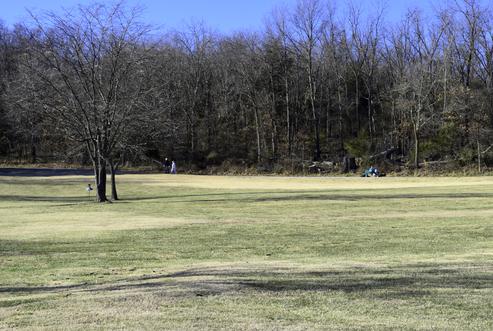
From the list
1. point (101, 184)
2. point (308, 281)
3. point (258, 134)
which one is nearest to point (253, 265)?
point (308, 281)

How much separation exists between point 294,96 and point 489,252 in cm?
6003

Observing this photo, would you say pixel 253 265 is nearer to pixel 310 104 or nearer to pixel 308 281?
pixel 308 281

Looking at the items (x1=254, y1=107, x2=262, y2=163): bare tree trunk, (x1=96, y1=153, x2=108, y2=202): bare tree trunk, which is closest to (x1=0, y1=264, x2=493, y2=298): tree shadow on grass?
(x1=96, y1=153, x2=108, y2=202): bare tree trunk

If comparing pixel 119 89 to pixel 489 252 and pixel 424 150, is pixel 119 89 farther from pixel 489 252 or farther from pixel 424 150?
pixel 424 150

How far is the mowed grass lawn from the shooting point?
7.09 m

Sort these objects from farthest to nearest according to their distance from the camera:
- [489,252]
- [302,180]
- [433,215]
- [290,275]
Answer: [302,180]
[433,215]
[489,252]
[290,275]

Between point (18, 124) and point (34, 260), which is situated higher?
point (18, 124)

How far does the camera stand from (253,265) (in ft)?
38.5

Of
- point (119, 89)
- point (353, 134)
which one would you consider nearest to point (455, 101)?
point (353, 134)

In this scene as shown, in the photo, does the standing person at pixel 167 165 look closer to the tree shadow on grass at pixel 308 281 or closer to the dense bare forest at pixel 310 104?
the dense bare forest at pixel 310 104

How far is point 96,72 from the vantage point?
34562mm

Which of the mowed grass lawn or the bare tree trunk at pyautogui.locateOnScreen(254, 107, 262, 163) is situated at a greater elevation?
the bare tree trunk at pyautogui.locateOnScreen(254, 107, 262, 163)

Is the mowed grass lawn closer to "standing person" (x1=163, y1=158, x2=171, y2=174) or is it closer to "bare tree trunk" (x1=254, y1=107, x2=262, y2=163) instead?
"standing person" (x1=163, y1=158, x2=171, y2=174)

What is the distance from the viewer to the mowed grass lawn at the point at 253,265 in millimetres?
7086
